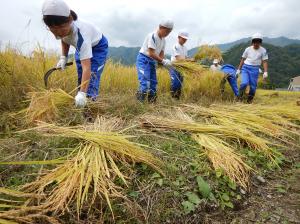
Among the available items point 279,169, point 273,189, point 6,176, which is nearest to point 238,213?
point 273,189

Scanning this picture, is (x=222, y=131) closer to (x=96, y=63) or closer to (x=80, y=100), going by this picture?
(x=80, y=100)

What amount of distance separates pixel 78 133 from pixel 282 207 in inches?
58.3

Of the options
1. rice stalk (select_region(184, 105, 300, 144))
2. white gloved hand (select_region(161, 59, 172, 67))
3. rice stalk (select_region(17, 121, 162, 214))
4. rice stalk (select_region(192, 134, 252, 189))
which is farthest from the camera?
white gloved hand (select_region(161, 59, 172, 67))

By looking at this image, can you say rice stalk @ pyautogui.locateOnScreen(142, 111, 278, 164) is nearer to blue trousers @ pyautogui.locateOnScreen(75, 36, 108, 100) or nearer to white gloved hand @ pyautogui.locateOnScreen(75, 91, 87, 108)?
white gloved hand @ pyautogui.locateOnScreen(75, 91, 87, 108)

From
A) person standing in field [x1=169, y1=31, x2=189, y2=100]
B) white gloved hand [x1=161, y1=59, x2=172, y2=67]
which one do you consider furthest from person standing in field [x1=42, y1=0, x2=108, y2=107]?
person standing in field [x1=169, y1=31, x2=189, y2=100]

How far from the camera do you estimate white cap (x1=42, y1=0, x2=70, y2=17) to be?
2.59 metres

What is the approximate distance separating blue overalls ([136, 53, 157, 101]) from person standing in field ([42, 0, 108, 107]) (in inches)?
47.5

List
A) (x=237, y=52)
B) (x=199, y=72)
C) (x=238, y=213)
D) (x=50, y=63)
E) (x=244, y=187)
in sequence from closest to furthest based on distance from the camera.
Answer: (x=238, y=213)
(x=244, y=187)
(x=50, y=63)
(x=199, y=72)
(x=237, y=52)

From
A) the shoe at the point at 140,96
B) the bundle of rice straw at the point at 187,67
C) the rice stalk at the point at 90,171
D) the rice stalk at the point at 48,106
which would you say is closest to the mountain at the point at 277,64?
the bundle of rice straw at the point at 187,67

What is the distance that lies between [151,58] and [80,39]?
1.91 metres

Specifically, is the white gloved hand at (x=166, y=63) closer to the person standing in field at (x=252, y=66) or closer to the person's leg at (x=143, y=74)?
the person's leg at (x=143, y=74)

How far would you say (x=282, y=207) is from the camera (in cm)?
213

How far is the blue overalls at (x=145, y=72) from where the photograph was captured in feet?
15.5

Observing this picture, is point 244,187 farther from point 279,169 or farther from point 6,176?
point 6,176
